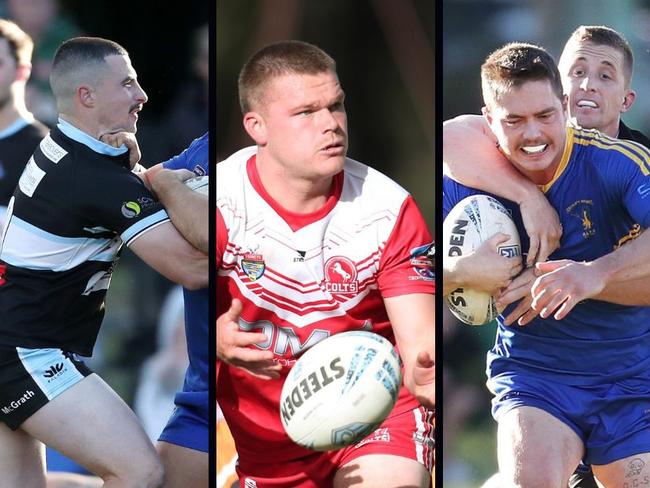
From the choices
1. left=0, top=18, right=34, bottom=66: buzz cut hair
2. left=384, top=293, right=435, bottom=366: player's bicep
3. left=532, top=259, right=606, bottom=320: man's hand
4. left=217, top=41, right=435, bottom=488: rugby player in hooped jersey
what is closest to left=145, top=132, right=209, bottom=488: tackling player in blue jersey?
left=217, top=41, right=435, bottom=488: rugby player in hooped jersey

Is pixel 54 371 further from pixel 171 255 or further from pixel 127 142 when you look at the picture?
pixel 127 142

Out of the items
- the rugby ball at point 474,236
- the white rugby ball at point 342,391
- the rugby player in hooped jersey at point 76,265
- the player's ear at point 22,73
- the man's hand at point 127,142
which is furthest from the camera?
the player's ear at point 22,73

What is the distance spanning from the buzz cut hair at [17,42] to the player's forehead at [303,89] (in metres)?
1.17

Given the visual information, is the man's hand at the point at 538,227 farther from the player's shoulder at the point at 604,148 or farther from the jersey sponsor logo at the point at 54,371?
the jersey sponsor logo at the point at 54,371

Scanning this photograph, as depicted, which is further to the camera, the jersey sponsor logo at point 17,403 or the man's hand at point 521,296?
the man's hand at point 521,296

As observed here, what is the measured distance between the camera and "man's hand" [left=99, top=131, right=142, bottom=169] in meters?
4.82

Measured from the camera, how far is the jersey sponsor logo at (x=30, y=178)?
15.7 feet

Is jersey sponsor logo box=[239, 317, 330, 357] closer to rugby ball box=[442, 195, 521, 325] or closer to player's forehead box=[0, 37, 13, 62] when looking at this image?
rugby ball box=[442, 195, 521, 325]

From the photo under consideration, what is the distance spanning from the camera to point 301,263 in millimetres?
4918

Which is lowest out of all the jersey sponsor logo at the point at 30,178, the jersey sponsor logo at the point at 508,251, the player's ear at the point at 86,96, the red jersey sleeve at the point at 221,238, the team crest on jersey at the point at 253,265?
the team crest on jersey at the point at 253,265

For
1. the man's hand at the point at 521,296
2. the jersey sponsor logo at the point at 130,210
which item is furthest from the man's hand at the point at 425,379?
the jersey sponsor logo at the point at 130,210

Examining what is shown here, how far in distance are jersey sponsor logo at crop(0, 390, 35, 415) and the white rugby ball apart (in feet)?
3.84

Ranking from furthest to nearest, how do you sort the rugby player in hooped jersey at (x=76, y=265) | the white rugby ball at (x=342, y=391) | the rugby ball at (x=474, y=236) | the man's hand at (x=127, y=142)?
the man's hand at (x=127, y=142) → the rugby ball at (x=474, y=236) → the rugby player in hooped jersey at (x=76, y=265) → the white rugby ball at (x=342, y=391)

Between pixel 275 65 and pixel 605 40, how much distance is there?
162 centimetres
